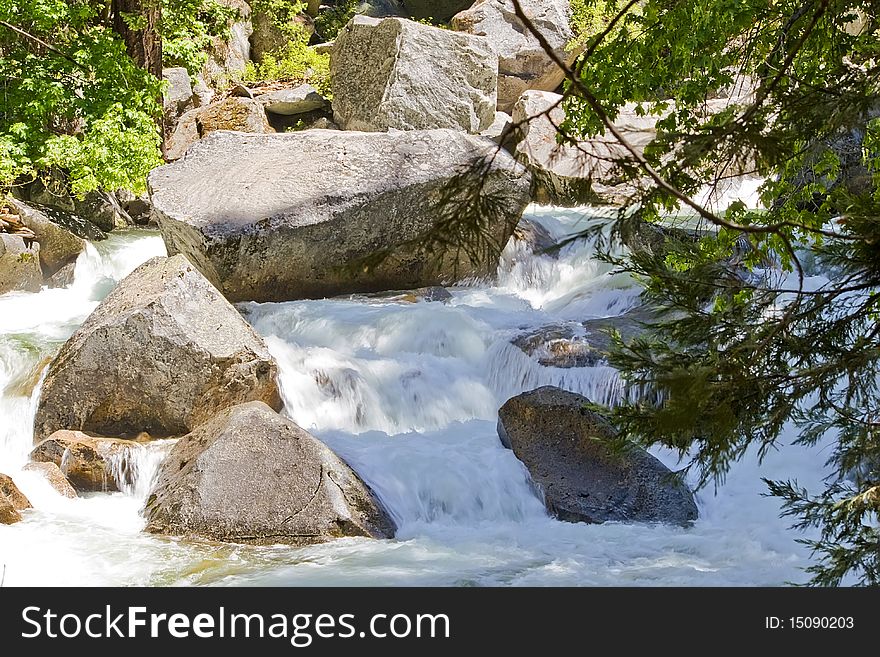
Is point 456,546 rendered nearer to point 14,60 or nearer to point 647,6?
point 647,6

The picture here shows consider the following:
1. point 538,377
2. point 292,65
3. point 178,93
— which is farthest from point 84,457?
point 292,65

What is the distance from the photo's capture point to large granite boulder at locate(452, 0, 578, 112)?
66.1 ft

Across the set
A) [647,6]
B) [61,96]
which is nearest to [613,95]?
[647,6]

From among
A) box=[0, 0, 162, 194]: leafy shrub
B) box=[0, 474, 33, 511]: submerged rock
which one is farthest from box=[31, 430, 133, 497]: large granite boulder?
box=[0, 0, 162, 194]: leafy shrub

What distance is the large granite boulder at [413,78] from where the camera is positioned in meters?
15.3

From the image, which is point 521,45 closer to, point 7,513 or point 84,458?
point 84,458

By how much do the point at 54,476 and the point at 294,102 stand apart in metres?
12.5

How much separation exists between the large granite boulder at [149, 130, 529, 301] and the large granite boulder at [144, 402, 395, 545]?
3.20m

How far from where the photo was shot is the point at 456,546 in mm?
6375

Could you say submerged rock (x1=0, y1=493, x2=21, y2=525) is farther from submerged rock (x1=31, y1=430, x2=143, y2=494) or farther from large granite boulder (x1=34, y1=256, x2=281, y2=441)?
large granite boulder (x1=34, y1=256, x2=281, y2=441)

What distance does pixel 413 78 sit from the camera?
1535cm

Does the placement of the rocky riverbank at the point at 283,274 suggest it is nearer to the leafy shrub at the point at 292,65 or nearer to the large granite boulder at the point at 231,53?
the large granite boulder at the point at 231,53
